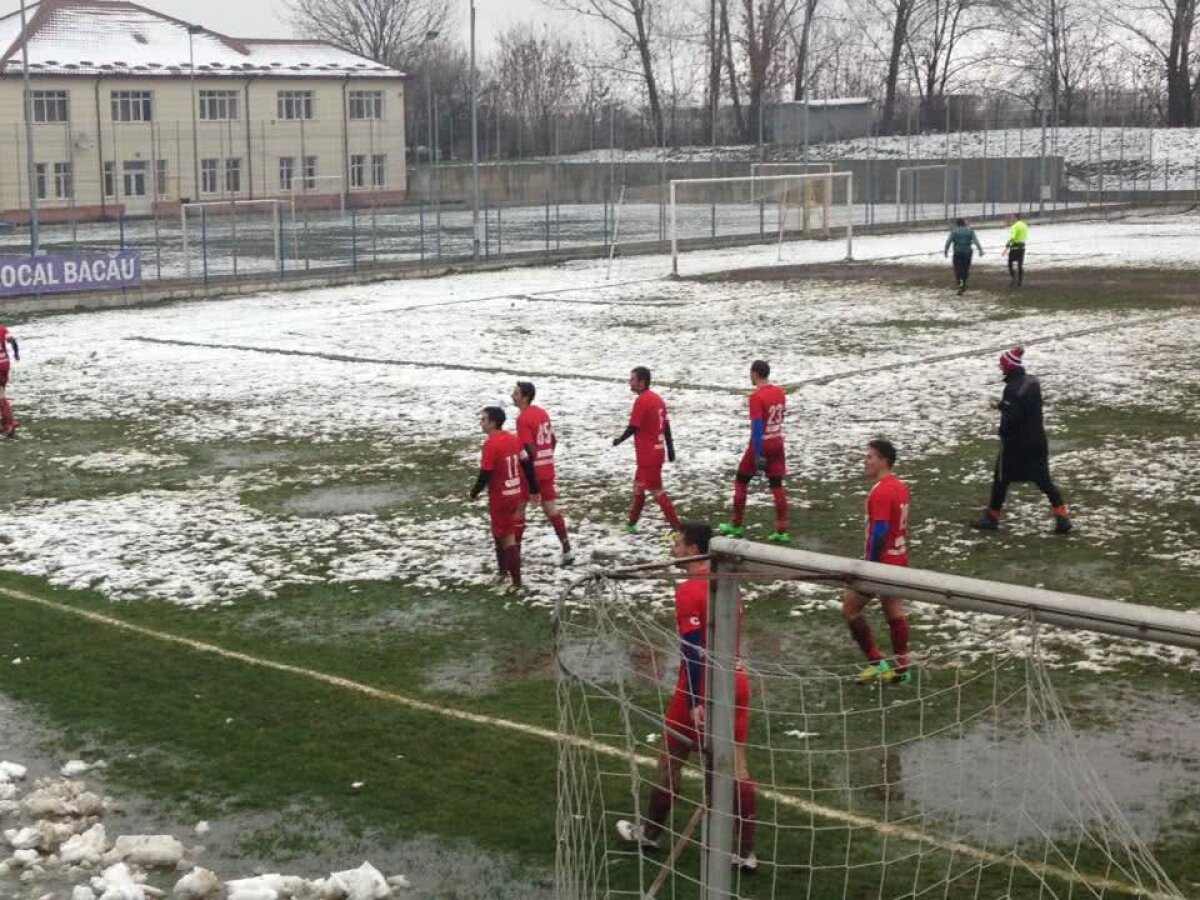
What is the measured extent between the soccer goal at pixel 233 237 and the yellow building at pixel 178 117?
6.88ft

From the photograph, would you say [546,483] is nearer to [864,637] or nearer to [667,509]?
[667,509]

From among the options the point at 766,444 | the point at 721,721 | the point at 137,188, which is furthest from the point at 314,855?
the point at 137,188

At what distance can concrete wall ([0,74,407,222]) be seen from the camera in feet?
223

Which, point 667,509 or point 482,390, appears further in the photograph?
point 482,390

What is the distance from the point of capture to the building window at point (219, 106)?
74.9 meters

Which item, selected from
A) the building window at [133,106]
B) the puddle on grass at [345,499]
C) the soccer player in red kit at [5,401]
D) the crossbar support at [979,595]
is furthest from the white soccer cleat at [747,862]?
the building window at [133,106]

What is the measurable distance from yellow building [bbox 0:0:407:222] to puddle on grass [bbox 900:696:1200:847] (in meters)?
59.8

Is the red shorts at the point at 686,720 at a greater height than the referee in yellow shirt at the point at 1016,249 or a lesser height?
lesser

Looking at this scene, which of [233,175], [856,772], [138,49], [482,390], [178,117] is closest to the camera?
[856,772]

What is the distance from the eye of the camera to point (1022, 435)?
14.6 metres

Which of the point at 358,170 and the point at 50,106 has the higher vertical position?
the point at 50,106

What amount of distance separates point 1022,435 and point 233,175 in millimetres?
62987

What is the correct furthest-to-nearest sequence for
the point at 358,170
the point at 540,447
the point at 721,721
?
1. the point at 358,170
2. the point at 540,447
3. the point at 721,721

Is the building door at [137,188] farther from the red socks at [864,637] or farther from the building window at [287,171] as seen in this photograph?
the red socks at [864,637]
